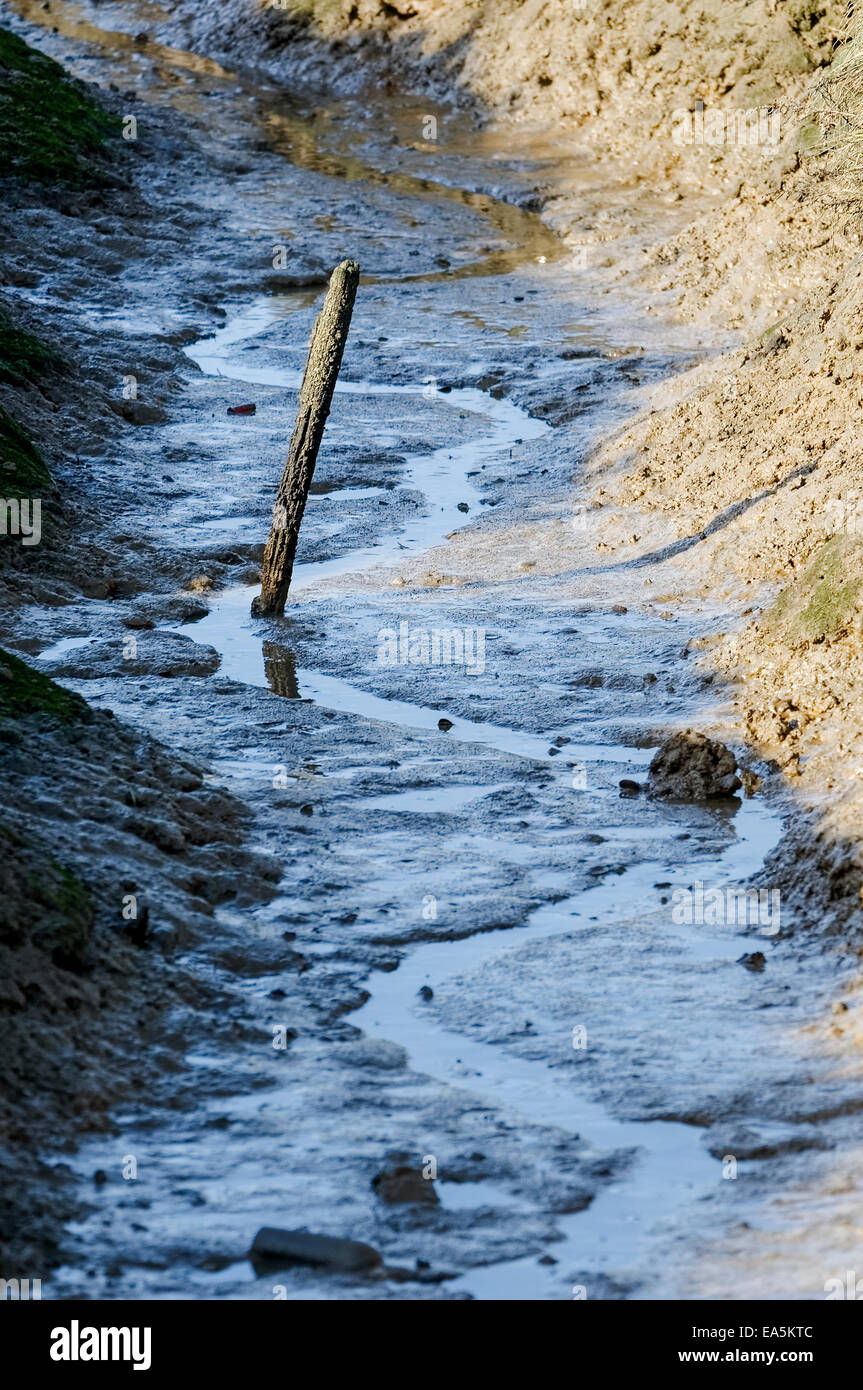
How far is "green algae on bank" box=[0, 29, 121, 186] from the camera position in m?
19.1

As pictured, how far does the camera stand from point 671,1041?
5.75 metres

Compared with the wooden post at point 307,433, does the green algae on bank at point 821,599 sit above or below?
below

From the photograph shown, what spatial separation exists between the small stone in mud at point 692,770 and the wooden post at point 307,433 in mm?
3081

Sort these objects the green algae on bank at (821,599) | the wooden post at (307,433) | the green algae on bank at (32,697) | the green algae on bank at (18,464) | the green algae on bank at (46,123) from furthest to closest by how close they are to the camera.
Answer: the green algae on bank at (46,123) < the green algae on bank at (18,464) < the wooden post at (307,433) < the green algae on bank at (821,599) < the green algae on bank at (32,697)

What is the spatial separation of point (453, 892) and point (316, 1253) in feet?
8.08

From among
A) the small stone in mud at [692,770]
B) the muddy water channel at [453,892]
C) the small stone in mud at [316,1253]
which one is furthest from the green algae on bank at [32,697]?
the small stone in mud at [316,1253]

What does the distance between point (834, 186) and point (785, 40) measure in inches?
275

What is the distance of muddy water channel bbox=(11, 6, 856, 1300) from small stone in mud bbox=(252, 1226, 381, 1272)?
0.15ft

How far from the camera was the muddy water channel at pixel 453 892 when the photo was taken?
4.76 metres

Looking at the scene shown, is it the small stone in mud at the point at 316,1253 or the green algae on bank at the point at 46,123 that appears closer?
the small stone in mud at the point at 316,1253

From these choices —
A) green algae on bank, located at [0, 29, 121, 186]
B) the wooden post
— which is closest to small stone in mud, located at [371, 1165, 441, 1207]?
the wooden post

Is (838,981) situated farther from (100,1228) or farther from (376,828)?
(100,1228)

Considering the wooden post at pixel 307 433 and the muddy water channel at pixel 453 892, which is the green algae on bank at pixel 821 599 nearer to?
the muddy water channel at pixel 453 892

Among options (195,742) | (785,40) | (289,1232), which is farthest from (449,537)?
(785,40)
